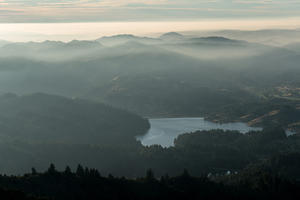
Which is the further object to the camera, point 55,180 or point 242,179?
point 242,179

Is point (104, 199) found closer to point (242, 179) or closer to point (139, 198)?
point (139, 198)

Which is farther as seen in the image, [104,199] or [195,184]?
[195,184]

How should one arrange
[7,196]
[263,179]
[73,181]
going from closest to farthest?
1. [7,196]
2. [73,181]
3. [263,179]

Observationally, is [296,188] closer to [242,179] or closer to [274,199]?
[274,199]

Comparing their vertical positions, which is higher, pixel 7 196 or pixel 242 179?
pixel 242 179

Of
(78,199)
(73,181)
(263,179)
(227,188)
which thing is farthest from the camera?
(263,179)

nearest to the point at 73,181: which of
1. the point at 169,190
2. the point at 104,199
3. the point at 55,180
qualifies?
the point at 55,180

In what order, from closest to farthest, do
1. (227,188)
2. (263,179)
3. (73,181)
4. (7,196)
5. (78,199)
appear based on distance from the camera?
(7,196)
(78,199)
(73,181)
(227,188)
(263,179)

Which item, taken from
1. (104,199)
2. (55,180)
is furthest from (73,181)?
(104,199)

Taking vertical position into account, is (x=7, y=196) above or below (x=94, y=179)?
below
